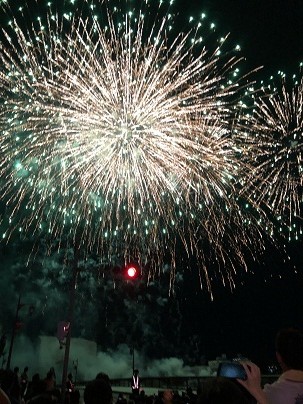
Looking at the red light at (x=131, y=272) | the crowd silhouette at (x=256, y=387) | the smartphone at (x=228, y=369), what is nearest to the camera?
the crowd silhouette at (x=256, y=387)

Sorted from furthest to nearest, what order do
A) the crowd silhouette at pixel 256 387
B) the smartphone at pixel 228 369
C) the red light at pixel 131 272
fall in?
the red light at pixel 131 272 < the smartphone at pixel 228 369 < the crowd silhouette at pixel 256 387

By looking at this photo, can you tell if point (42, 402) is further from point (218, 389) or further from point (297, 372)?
point (297, 372)

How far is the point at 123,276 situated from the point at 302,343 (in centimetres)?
788

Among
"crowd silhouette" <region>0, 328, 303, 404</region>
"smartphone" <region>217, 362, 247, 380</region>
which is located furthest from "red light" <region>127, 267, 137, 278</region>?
"crowd silhouette" <region>0, 328, 303, 404</region>

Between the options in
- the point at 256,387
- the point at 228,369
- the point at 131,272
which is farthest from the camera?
the point at 131,272

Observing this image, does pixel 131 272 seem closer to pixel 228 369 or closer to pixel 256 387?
pixel 228 369

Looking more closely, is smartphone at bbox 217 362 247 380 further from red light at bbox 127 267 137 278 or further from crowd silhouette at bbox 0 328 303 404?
red light at bbox 127 267 137 278

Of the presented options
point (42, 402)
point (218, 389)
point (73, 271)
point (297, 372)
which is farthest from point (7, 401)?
point (73, 271)

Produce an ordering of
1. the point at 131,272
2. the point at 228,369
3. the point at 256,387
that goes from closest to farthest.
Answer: the point at 256,387 < the point at 228,369 < the point at 131,272

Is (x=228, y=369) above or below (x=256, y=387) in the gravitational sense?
above

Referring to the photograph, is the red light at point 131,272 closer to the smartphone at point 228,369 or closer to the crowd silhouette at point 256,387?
the smartphone at point 228,369

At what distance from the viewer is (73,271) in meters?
14.0

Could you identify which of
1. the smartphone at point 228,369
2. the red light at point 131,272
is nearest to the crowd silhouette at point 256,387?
the smartphone at point 228,369

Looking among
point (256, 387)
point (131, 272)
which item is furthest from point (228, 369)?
point (131, 272)
